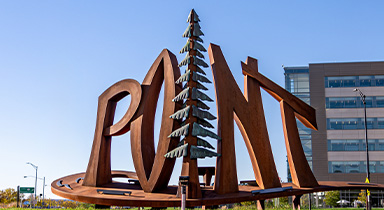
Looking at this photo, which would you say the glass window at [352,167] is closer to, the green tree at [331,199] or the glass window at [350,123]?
the green tree at [331,199]

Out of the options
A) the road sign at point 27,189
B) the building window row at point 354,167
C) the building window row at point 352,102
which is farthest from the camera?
the building window row at point 352,102

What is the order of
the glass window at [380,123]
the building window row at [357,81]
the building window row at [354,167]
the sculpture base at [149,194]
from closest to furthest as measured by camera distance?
1. the sculpture base at [149,194]
2. the building window row at [354,167]
3. the glass window at [380,123]
4. the building window row at [357,81]

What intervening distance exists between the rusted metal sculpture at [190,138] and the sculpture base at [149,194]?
5cm

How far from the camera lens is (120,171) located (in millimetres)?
31203

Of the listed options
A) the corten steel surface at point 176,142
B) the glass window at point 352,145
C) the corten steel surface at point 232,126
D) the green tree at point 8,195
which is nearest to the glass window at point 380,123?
the glass window at point 352,145

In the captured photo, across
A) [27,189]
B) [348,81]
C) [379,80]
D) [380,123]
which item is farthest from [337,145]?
[27,189]

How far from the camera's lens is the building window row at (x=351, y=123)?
61.3 metres

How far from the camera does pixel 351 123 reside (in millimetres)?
61719

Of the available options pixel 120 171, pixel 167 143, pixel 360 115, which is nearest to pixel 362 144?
pixel 360 115

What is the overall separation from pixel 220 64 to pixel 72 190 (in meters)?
10.8

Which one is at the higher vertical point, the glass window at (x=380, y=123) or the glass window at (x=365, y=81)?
the glass window at (x=365, y=81)

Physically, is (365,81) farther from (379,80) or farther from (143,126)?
(143,126)

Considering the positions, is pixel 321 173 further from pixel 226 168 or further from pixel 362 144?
pixel 226 168

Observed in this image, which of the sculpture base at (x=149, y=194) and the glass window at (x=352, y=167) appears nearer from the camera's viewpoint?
the sculpture base at (x=149, y=194)
